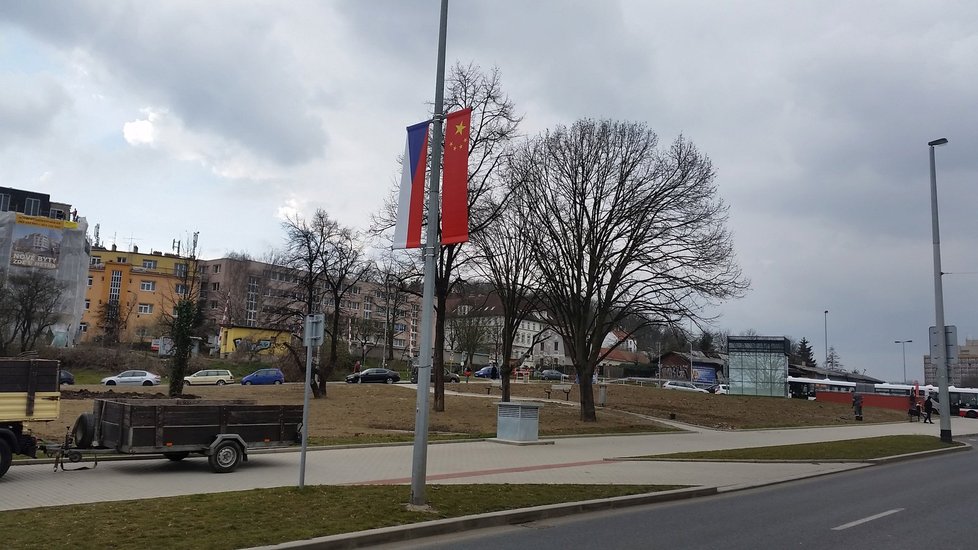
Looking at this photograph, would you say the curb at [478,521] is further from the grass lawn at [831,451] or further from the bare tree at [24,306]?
the bare tree at [24,306]

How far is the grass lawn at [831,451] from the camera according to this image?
1984 cm

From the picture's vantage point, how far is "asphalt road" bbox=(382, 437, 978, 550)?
8.82 meters

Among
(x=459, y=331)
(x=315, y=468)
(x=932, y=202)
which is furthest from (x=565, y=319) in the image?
(x=459, y=331)

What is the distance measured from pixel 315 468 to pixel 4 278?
6547cm

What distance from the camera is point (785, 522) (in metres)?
10.5

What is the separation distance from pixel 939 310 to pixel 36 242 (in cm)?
8285

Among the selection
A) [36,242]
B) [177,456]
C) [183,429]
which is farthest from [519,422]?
[36,242]

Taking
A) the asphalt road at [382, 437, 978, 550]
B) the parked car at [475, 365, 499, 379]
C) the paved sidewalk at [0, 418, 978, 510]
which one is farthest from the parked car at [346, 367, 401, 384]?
the asphalt road at [382, 437, 978, 550]

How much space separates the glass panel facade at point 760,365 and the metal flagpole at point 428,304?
158 ft

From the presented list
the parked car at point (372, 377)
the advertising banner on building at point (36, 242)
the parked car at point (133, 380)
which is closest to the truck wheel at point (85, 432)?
the parked car at point (133, 380)

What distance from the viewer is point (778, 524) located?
10281 mm

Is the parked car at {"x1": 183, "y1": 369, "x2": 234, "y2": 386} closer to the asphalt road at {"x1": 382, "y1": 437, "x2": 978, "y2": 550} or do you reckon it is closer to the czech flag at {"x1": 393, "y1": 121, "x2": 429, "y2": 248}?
the czech flag at {"x1": 393, "y1": 121, "x2": 429, "y2": 248}

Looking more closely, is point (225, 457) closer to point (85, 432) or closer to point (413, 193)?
point (85, 432)

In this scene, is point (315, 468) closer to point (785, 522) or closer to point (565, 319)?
point (785, 522)
